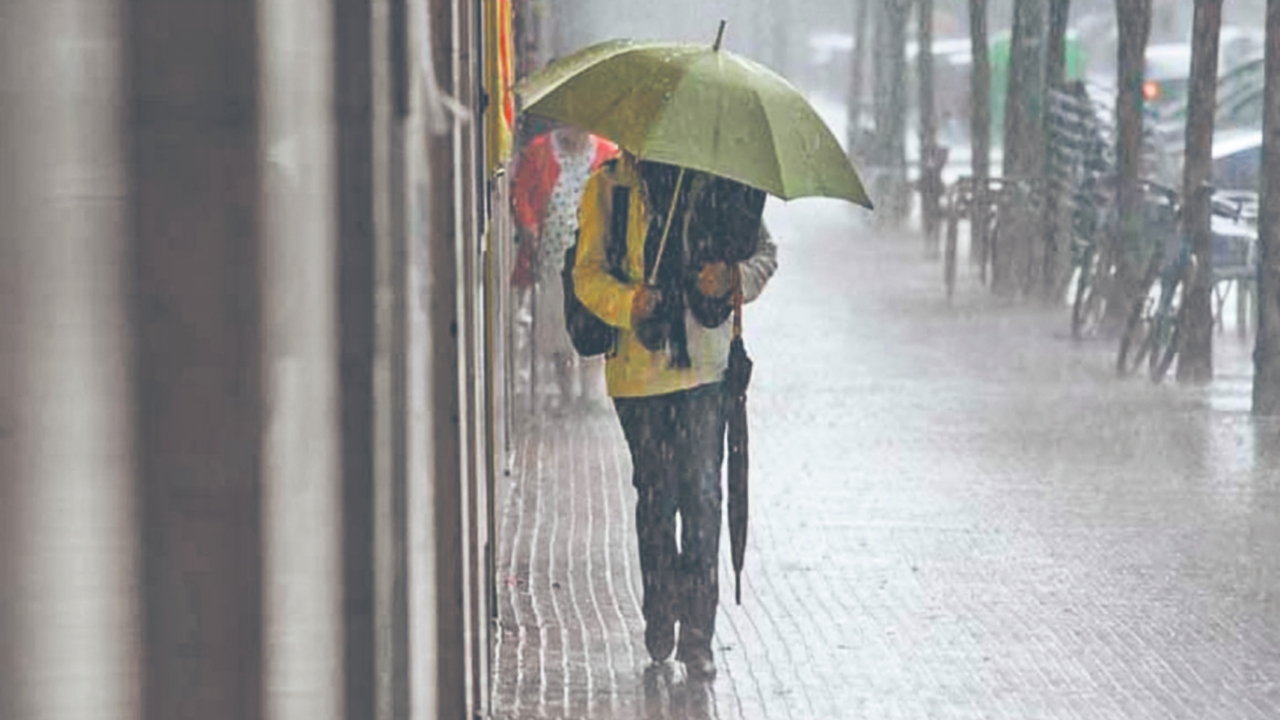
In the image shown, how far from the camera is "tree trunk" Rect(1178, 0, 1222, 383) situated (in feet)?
55.8

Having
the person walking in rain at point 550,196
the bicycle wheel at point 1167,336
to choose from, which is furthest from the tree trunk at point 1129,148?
the person walking in rain at point 550,196

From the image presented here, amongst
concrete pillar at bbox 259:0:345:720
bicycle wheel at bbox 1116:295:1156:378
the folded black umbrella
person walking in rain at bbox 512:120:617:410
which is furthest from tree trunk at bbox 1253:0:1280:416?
concrete pillar at bbox 259:0:345:720

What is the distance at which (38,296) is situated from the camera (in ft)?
9.73

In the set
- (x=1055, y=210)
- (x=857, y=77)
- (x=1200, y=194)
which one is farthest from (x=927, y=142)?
(x=1200, y=194)

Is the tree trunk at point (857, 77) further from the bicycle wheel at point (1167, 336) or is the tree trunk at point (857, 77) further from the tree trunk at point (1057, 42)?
the bicycle wheel at point (1167, 336)

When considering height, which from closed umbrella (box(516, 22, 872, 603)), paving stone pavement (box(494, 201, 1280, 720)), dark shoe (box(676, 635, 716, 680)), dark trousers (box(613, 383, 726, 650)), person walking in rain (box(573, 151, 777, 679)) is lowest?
paving stone pavement (box(494, 201, 1280, 720))

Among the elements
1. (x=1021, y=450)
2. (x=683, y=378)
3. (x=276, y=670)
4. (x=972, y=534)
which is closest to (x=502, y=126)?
(x=683, y=378)

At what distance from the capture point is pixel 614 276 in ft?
24.8

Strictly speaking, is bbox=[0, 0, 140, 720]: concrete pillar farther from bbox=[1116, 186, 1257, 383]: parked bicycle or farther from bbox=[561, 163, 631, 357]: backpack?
bbox=[1116, 186, 1257, 383]: parked bicycle

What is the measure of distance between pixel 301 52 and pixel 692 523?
175 inches

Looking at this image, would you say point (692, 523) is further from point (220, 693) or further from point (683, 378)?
point (220, 693)

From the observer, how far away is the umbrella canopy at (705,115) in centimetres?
734

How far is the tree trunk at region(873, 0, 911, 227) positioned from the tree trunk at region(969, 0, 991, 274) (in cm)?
458

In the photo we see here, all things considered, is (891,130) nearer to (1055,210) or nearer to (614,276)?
(1055,210)
